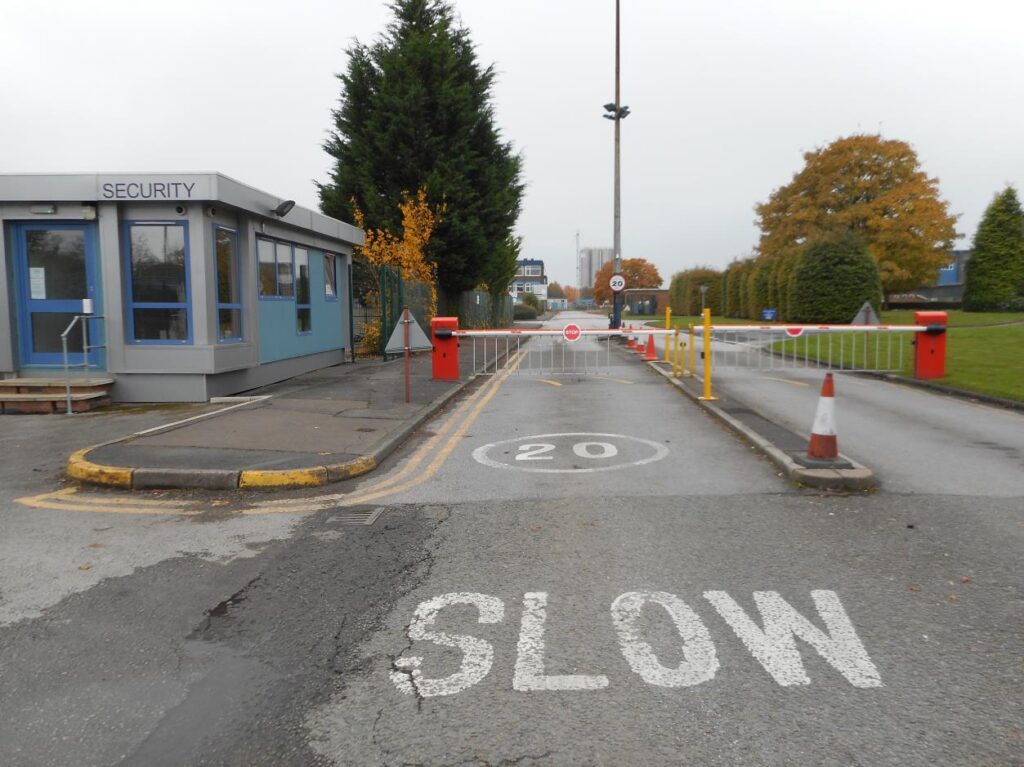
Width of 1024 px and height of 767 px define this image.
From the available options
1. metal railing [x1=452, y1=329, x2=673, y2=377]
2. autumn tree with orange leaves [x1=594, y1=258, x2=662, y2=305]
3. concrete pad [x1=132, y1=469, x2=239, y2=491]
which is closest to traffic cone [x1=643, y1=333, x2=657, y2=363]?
metal railing [x1=452, y1=329, x2=673, y2=377]

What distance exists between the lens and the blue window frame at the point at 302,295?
1604 cm

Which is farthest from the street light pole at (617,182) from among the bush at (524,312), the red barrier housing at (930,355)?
the bush at (524,312)

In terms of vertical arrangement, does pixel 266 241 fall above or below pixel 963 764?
above

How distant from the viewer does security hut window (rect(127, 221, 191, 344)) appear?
11961 millimetres

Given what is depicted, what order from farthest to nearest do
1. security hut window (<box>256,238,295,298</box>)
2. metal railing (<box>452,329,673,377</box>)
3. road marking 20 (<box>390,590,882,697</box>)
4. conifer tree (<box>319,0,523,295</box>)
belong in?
conifer tree (<box>319,0,523,295</box>), metal railing (<box>452,329,673,377</box>), security hut window (<box>256,238,295,298</box>), road marking 20 (<box>390,590,882,697</box>)

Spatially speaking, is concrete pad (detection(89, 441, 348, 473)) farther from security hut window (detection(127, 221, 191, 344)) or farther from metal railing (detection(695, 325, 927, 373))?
metal railing (detection(695, 325, 927, 373))

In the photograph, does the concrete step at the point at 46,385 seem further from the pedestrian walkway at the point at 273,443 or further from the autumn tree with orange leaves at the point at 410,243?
the autumn tree with orange leaves at the point at 410,243

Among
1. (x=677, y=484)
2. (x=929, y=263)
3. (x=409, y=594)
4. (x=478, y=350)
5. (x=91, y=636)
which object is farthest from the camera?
(x=929, y=263)

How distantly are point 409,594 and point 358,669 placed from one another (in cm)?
89

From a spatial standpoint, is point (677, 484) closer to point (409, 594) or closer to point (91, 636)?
point (409, 594)

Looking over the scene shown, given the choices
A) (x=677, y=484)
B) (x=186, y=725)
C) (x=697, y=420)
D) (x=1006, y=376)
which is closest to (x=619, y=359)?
(x=1006, y=376)

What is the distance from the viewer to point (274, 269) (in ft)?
48.7

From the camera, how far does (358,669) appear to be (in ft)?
11.3

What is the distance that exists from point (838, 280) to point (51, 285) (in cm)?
3247
